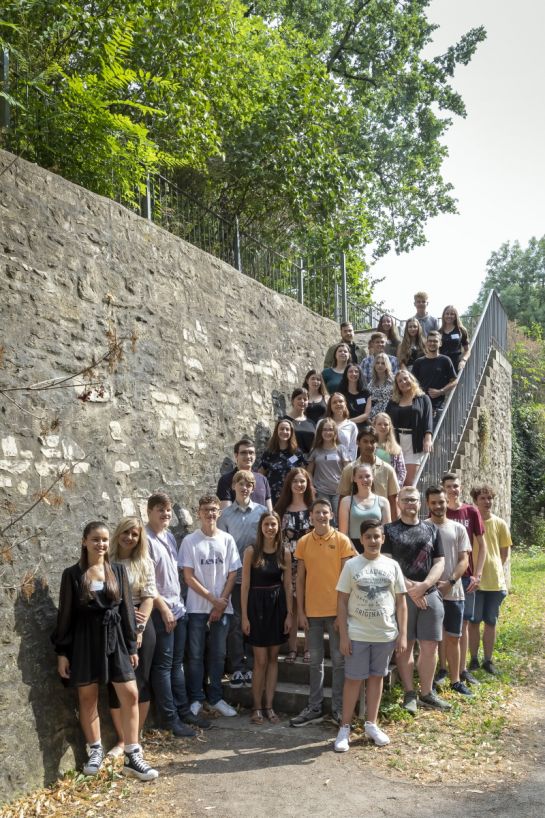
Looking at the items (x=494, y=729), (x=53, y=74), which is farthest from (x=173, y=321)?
(x=494, y=729)

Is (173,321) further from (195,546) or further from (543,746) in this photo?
(543,746)

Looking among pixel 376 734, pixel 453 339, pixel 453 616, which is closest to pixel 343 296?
pixel 453 339

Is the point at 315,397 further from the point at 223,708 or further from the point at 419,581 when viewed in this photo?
the point at 223,708

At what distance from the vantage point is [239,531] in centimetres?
652

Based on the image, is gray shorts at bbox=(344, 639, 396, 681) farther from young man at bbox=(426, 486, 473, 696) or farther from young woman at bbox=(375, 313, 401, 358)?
young woman at bbox=(375, 313, 401, 358)

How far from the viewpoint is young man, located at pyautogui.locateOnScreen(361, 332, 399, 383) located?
9023mm

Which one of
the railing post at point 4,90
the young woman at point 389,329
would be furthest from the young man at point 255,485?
the young woman at point 389,329

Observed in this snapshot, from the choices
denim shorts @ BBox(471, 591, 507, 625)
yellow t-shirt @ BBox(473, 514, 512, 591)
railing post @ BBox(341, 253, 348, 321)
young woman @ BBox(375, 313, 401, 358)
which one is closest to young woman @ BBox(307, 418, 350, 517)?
yellow t-shirt @ BBox(473, 514, 512, 591)

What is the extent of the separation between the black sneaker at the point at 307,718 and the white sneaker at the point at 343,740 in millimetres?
392

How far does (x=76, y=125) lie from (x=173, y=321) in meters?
1.84

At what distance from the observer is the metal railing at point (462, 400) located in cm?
841

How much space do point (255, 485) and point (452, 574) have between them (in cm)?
186

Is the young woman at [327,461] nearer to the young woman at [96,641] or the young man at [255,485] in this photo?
A: the young man at [255,485]

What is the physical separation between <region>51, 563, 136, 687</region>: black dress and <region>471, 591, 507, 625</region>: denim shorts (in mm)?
3809
